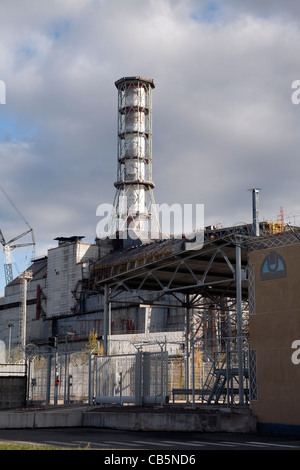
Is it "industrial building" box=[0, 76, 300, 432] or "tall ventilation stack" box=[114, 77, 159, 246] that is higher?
"tall ventilation stack" box=[114, 77, 159, 246]

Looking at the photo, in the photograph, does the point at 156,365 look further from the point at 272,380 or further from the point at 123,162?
the point at 123,162

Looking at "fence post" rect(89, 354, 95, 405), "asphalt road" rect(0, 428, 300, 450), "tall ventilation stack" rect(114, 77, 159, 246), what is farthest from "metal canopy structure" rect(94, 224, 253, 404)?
"tall ventilation stack" rect(114, 77, 159, 246)

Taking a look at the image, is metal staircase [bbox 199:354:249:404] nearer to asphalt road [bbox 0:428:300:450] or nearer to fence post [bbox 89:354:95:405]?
asphalt road [bbox 0:428:300:450]

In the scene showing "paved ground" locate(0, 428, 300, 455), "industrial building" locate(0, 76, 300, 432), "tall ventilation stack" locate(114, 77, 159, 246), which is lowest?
"paved ground" locate(0, 428, 300, 455)

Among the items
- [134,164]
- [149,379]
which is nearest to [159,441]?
[149,379]

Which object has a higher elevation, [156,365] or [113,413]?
[156,365]

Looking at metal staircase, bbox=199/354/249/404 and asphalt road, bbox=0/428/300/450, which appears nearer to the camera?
asphalt road, bbox=0/428/300/450

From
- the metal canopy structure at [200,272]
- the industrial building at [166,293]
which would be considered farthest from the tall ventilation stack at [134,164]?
the metal canopy structure at [200,272]

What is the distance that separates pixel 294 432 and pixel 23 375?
18.3 m

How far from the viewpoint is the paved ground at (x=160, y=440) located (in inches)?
655

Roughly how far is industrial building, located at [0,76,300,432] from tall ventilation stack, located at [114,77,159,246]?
17 cm

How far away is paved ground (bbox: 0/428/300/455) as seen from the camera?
54.6ft

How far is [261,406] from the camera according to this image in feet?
76.1
